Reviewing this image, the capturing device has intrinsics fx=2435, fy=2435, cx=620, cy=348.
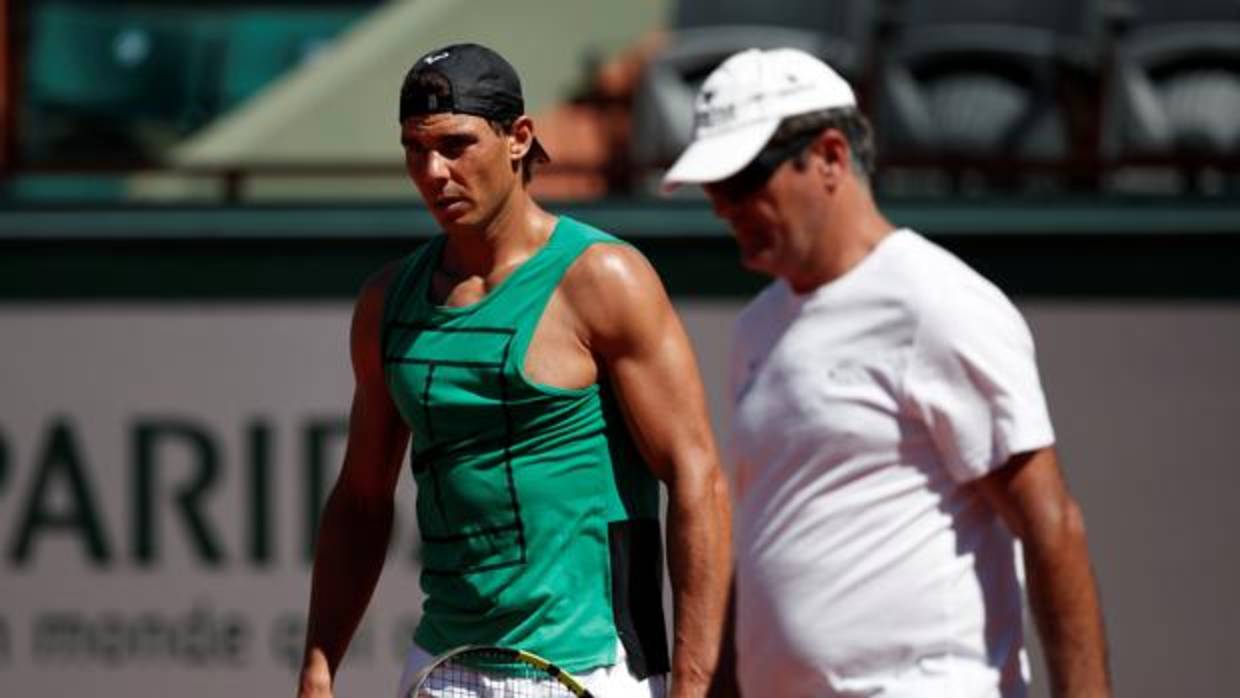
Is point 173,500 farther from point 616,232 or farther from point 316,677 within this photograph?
point 316,677

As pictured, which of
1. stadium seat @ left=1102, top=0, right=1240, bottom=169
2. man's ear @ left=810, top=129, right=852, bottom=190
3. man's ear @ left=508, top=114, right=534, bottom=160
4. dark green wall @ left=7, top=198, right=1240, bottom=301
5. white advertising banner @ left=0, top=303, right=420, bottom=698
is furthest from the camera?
stadium seat @ left=1102, top=0, right=1240, bottom=169

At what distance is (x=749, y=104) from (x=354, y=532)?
106 cm

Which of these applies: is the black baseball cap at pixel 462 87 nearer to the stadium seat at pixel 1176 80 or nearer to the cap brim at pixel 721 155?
the cap brim at pixel 721 155

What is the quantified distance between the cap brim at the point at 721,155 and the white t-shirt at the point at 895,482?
0.23 metres

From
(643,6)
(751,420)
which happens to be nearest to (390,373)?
(751,420)

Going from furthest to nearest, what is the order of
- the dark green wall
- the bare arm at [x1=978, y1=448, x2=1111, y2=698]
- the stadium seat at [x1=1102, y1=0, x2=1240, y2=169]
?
the stadium seat at [x1=1102, y1=0, x2=1240, y2=169] → the dark green wall → the bare arm at [x1=978, y1=448, x2=1111, y2=698]

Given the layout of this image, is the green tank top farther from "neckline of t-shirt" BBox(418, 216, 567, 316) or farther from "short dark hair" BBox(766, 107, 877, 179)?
"short dark hair" BBox(766, 107, 877, 179)

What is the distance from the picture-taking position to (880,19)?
23.3ft

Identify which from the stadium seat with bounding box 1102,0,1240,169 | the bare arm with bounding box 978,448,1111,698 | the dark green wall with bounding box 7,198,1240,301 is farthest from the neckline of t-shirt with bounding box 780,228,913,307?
the stadium seat with bounding box 1102,0,1240,169

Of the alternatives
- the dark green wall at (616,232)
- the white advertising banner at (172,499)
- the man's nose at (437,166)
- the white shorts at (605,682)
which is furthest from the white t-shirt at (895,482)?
the white advertising banner at (172,499)

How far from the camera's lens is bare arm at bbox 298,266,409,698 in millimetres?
3814

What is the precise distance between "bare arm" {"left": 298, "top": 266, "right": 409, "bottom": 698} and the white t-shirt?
775mm

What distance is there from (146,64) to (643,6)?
195 centimetres

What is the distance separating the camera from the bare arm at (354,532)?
3814mm
